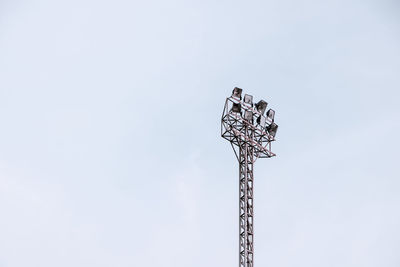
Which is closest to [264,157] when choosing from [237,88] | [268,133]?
[268,133]

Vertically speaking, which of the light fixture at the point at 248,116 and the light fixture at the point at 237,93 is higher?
the light fixture at the point at 237,93

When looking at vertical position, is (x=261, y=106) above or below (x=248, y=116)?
above

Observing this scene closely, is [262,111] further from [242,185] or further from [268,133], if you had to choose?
[242,185]

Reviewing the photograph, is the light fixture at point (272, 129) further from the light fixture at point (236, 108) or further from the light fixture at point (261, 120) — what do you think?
the light fixture at point (236, 108)

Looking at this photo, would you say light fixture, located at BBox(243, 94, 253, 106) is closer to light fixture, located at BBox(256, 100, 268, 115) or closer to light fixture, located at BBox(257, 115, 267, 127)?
light fixture, located at BBox(256, 100, 268, 115)

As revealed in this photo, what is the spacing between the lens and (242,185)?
50594 millimetres

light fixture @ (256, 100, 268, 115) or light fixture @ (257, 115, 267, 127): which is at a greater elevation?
light fixture @ (256, 100, 268, 115)

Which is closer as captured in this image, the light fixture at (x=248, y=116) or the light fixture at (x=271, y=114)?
the light fixture at (x=248, y=116)

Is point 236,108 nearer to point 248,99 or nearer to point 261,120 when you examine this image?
point 248,99

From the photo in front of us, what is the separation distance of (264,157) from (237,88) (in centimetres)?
563

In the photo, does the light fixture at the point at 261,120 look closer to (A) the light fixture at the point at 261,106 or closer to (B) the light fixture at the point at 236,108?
(A) the light fixture at the point at 261,106

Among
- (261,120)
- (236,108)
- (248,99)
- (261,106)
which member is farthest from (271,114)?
(236,108)

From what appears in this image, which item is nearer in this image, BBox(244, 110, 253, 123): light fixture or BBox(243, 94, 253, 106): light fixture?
BBox(244, 110, 253, 123): light fixture

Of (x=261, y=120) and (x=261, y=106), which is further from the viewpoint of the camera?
(x=261, y=106)
